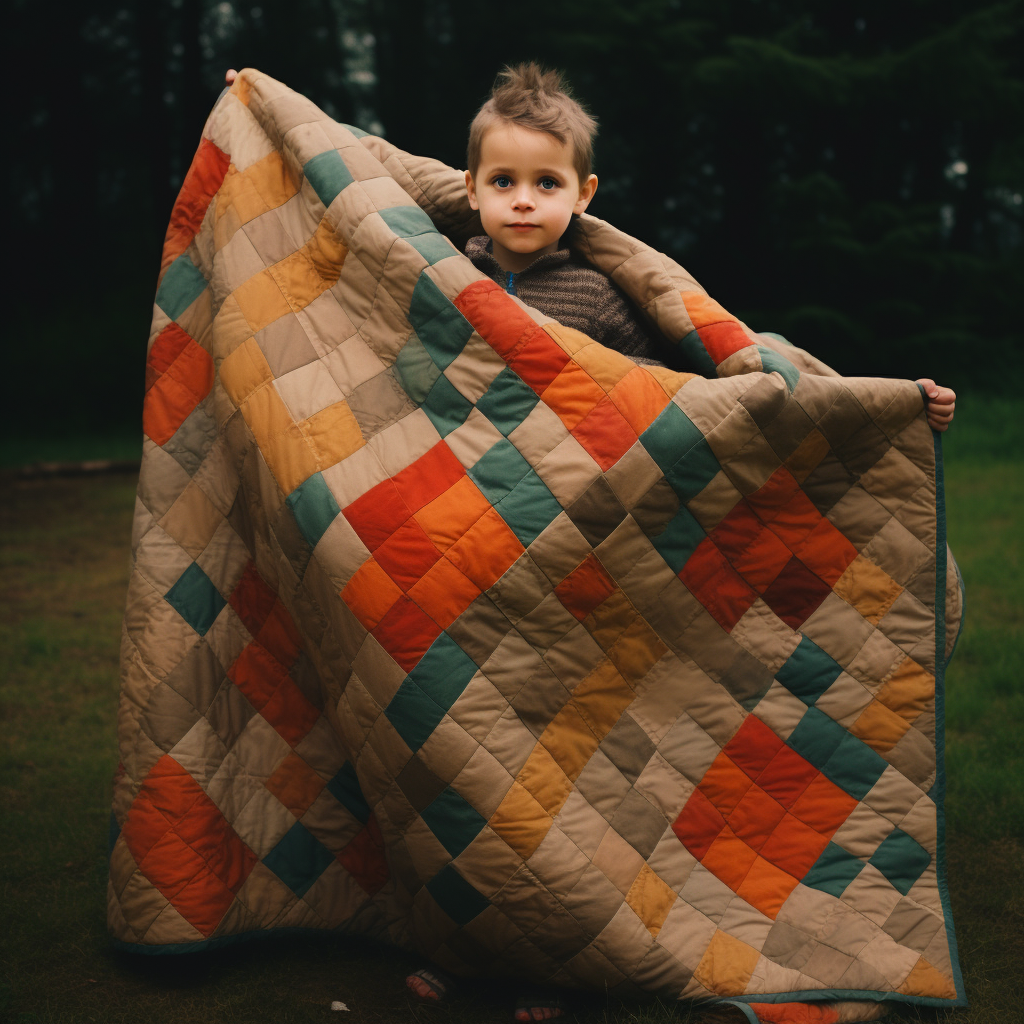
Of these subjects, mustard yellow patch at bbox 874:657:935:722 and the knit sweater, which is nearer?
mustard yellow patch at bbox 874:657:935:722

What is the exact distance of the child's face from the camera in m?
2.16

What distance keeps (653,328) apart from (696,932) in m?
1.27

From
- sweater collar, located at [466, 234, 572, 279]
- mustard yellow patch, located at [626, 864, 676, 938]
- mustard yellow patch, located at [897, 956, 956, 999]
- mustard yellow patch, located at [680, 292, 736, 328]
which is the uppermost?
sweater collar, located at [466, 234, 572, 279]

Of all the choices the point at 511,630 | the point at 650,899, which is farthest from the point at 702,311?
the point at 650,899

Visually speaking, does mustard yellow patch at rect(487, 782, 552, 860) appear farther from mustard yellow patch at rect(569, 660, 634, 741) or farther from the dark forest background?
the dark forest background

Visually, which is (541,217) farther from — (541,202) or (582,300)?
(582,300)

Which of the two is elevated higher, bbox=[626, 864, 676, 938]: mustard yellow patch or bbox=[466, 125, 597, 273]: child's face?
bbox=[466, 125, 597, 273]: child's face

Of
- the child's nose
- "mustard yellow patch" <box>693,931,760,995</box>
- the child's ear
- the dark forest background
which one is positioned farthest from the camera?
the dark forest background

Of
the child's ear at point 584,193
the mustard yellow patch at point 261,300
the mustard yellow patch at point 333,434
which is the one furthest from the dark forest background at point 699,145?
the mustard yellow patch at point 333,434

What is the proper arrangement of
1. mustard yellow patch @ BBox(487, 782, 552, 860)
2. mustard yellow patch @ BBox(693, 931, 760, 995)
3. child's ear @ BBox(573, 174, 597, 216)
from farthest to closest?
1. child's ear @ BBox(573, 174, 597, 216)
2. mustard yellow patch @ BBox(693, 931, 760, 995)
3. mustard yellow patch @ BBox(487, 782, 552, 860)

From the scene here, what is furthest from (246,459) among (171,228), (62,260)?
→ (62,260)

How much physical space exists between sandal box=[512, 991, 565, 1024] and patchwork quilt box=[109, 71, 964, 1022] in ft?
0.33

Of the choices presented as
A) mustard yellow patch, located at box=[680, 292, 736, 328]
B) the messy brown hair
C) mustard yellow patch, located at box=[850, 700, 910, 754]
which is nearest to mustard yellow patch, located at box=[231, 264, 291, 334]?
the messy brown hair

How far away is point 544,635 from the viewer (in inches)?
75.5
